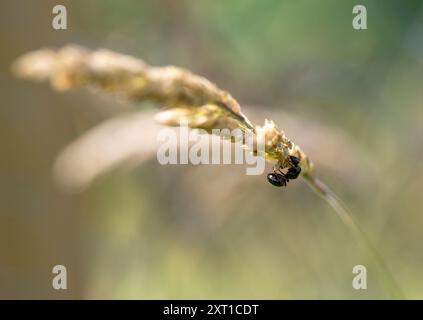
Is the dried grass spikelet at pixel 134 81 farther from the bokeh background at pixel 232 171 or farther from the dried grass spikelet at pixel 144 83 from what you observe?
the bokeh background at pixel 232 171

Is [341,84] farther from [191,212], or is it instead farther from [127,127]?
[127,127]

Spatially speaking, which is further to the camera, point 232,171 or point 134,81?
point 232,171

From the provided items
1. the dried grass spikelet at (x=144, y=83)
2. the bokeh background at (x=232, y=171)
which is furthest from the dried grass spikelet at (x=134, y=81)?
the bokeh background at (x=232, y=171)

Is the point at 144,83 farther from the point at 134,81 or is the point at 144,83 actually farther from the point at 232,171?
the point at 232,171

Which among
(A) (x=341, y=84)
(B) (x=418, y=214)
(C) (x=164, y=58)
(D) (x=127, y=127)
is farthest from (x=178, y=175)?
(D) (x=127, y=127)

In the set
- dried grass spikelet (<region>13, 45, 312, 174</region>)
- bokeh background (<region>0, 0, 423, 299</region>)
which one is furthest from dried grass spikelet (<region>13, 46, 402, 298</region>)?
bokeh background (<region>0, 0, 423, 299</region>)

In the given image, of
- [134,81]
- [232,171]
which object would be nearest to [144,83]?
[134,81]

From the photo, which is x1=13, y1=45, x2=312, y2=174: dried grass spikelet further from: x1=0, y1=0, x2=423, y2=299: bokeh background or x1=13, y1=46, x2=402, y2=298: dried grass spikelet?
x1=0, y1=0, x2=423, y2=299: bokeh background

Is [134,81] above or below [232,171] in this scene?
below
